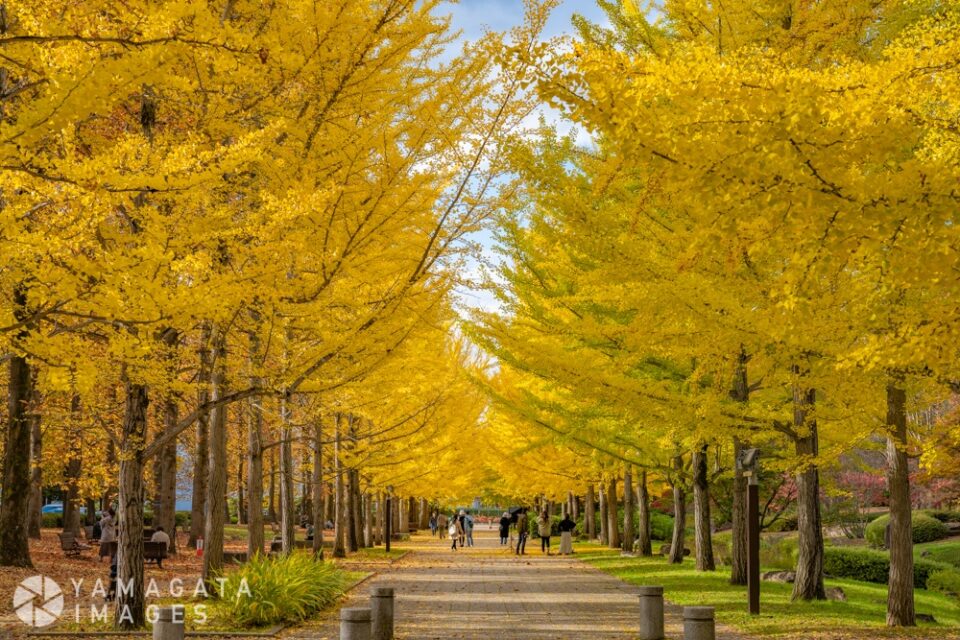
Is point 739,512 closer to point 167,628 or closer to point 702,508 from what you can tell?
point 702,508

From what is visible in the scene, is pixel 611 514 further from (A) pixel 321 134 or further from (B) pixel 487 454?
(A) pixel 321 134

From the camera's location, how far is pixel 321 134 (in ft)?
36.8

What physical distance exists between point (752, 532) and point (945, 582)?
38.3 feet

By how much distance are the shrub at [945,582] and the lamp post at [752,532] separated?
35.3ft

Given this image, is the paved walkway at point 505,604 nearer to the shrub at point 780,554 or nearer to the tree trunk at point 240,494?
the shrub at point 780,554

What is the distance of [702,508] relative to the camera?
2059 cm

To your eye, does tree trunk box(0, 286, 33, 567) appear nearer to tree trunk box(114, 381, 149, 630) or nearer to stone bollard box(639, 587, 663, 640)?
tree trunk box(114, 381, 149, 630)

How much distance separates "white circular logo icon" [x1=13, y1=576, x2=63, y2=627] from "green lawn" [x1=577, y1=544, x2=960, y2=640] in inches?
331

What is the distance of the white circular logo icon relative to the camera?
12.2 meters

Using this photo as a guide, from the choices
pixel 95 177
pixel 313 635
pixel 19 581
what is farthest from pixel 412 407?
pixel 95 177

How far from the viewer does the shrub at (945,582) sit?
2185 cm

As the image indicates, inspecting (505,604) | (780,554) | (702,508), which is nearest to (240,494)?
(780,554)

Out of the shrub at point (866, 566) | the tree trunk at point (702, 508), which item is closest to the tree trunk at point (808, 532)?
the tree trunk at point (702, 508)

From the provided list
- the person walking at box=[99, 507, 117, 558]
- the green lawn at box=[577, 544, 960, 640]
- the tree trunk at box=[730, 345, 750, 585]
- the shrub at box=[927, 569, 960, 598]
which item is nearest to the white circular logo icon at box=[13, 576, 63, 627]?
the person walking at box=[99, 507, 117, 558]
